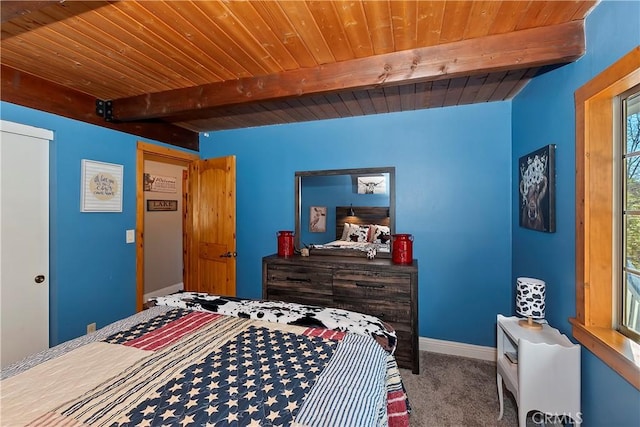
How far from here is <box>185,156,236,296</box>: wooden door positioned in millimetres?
3301

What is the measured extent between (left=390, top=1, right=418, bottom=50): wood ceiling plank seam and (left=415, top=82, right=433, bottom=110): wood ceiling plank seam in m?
0.60

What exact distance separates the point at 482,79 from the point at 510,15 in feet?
2.41

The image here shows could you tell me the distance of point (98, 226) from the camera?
8.59ft

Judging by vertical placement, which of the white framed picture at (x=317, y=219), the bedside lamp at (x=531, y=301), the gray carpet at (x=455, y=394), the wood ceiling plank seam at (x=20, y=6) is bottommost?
the gray carpet at (x=455, y=394)

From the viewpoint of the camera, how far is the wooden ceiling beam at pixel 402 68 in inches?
60.8

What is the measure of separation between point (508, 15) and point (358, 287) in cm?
214

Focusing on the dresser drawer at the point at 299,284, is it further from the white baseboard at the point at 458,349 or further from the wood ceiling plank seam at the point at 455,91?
the wood ceiling plank seam at the point at 455,91

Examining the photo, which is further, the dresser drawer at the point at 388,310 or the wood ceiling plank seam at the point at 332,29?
the dresser drawer at the point at 388,310

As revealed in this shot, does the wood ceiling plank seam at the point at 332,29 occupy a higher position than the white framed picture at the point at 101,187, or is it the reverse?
the wood ceiling plank seam at the point at 332,29

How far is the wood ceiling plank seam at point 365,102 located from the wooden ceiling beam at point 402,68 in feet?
1.90

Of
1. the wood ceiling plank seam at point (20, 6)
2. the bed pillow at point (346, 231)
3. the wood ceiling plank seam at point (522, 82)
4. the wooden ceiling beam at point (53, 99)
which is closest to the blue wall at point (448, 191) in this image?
the wood ceiling plank seam at point (522, 82)

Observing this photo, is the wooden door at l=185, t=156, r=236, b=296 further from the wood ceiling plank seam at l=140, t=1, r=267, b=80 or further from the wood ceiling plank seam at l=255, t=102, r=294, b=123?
the wood ceiling plank seam at l=140, t=1, r=267, b=80

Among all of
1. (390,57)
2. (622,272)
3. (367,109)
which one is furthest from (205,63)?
(622,272)

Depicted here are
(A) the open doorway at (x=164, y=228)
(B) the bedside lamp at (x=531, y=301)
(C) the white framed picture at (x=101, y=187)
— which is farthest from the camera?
(A) the open doorway at (x=164, y=228)
